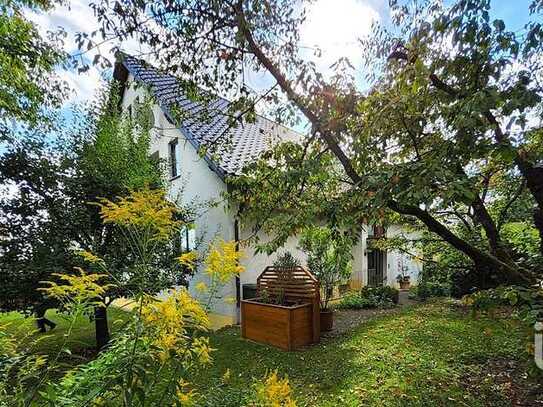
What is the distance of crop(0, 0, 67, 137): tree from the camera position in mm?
5672

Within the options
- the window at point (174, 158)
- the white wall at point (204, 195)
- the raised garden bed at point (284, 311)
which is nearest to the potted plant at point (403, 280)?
the white wall at point (204, 195)

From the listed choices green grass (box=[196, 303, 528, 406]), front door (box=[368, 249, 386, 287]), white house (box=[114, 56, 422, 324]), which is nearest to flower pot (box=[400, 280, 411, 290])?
front door (box=[368, 249, 386, 287])

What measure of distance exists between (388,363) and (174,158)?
8351 mm

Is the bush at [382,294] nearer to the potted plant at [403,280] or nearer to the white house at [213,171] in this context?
the white house at [213,171]

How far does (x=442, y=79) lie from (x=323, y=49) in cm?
132

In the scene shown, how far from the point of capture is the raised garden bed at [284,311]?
5781 millimetres

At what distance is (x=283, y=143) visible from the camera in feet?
Result: 14.2

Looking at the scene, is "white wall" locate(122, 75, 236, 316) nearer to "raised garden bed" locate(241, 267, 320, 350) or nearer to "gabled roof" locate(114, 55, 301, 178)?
"gabled roof" locate(114, 55, 301, 178)

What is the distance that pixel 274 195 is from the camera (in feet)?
13.9

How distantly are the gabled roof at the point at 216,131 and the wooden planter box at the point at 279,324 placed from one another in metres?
2.76

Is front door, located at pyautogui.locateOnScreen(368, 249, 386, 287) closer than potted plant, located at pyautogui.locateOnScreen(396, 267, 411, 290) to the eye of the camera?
Yes

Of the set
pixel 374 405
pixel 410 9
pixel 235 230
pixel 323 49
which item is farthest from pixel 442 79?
pixel 235 230

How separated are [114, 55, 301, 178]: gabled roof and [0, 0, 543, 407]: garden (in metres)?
0.10

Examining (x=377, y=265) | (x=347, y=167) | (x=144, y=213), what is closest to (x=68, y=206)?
(x=347, y=167)
